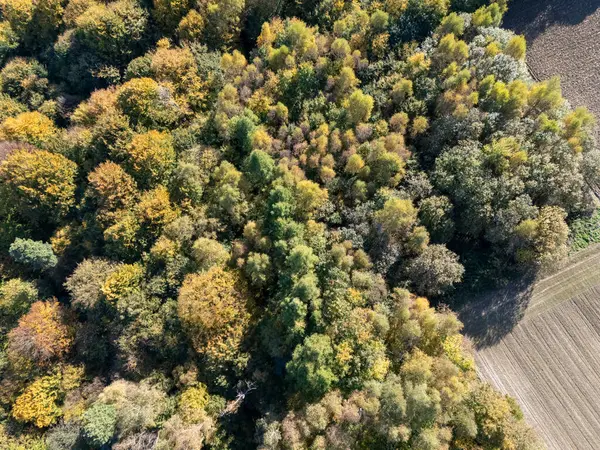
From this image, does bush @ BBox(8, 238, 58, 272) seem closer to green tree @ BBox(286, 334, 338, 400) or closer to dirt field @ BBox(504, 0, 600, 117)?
green tree @ BBox(286, 334, 338, 400)

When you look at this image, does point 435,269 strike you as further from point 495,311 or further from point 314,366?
point 314,366

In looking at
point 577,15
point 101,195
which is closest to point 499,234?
point 577,15

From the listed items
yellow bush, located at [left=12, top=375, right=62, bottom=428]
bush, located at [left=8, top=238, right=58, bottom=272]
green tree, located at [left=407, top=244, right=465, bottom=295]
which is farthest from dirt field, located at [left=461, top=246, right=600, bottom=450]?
bush, located at [left=8, top=238, right=58, bottom=272]

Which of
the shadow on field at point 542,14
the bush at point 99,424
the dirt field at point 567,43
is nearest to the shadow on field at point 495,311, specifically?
the dirt field at point 567,43

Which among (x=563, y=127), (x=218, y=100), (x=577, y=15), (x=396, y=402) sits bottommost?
(x=396, y=402)

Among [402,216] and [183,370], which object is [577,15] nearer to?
[402,216]
